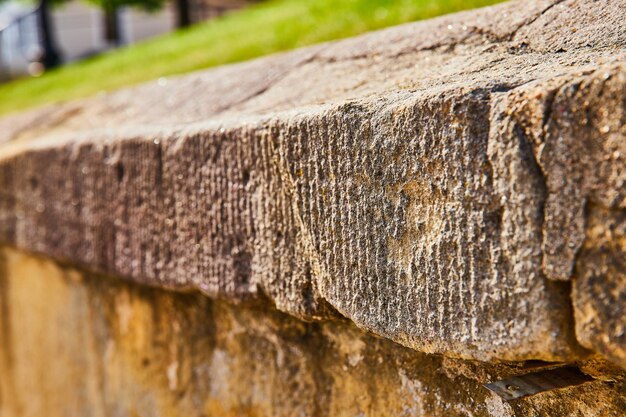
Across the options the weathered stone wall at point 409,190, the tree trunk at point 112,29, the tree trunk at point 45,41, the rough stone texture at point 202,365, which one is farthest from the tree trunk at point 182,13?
the weathered stone wall at point 409,190

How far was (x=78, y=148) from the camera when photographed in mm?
1820

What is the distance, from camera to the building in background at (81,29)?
13742 mm

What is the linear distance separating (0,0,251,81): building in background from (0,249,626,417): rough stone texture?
1065 centimetres

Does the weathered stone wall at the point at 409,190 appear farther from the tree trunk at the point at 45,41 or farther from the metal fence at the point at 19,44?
the metal fence at the point at 19,44

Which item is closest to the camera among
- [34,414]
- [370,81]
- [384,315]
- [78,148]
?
[384,315]

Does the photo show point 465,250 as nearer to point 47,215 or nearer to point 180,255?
point 180,255

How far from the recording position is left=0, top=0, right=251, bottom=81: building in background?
45.1ft

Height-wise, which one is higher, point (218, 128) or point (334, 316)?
point (218, 128)

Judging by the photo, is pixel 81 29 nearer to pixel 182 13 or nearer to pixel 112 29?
pixel 112 29

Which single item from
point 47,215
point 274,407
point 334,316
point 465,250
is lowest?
A: point 274,407

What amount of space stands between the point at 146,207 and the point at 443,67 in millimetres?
744

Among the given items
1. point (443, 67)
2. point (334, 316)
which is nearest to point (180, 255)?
point (334, 316)

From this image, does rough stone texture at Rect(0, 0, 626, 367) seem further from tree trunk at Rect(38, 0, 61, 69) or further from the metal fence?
the metal fence

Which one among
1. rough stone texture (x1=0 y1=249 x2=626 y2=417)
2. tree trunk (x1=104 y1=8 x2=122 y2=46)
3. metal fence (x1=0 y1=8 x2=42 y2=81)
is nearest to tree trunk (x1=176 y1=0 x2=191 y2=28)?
metal fence (x1=0 y1=8 x2=42 y2=81)
